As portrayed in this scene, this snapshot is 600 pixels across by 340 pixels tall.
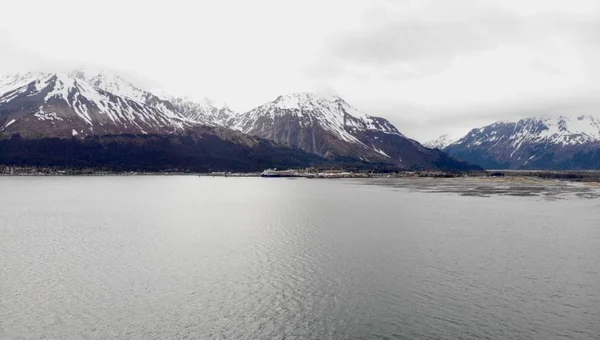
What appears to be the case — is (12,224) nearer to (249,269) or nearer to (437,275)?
(249,269)

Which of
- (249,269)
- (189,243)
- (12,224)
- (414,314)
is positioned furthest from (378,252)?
(12,224)

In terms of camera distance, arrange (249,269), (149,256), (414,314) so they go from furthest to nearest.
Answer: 1. (149,256)
2. (249,269)
3. (414,314)

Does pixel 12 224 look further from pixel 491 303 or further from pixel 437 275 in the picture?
pixel 491 303

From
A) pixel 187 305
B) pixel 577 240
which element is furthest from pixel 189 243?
pixel 577 240

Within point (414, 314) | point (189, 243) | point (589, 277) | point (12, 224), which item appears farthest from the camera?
point (12, 224)

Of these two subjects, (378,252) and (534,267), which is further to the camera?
(378,252)

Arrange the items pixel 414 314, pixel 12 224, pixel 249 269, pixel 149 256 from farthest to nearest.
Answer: pixel 12 224
pixel 149 256
pixel 249 269
pixel 414 314
